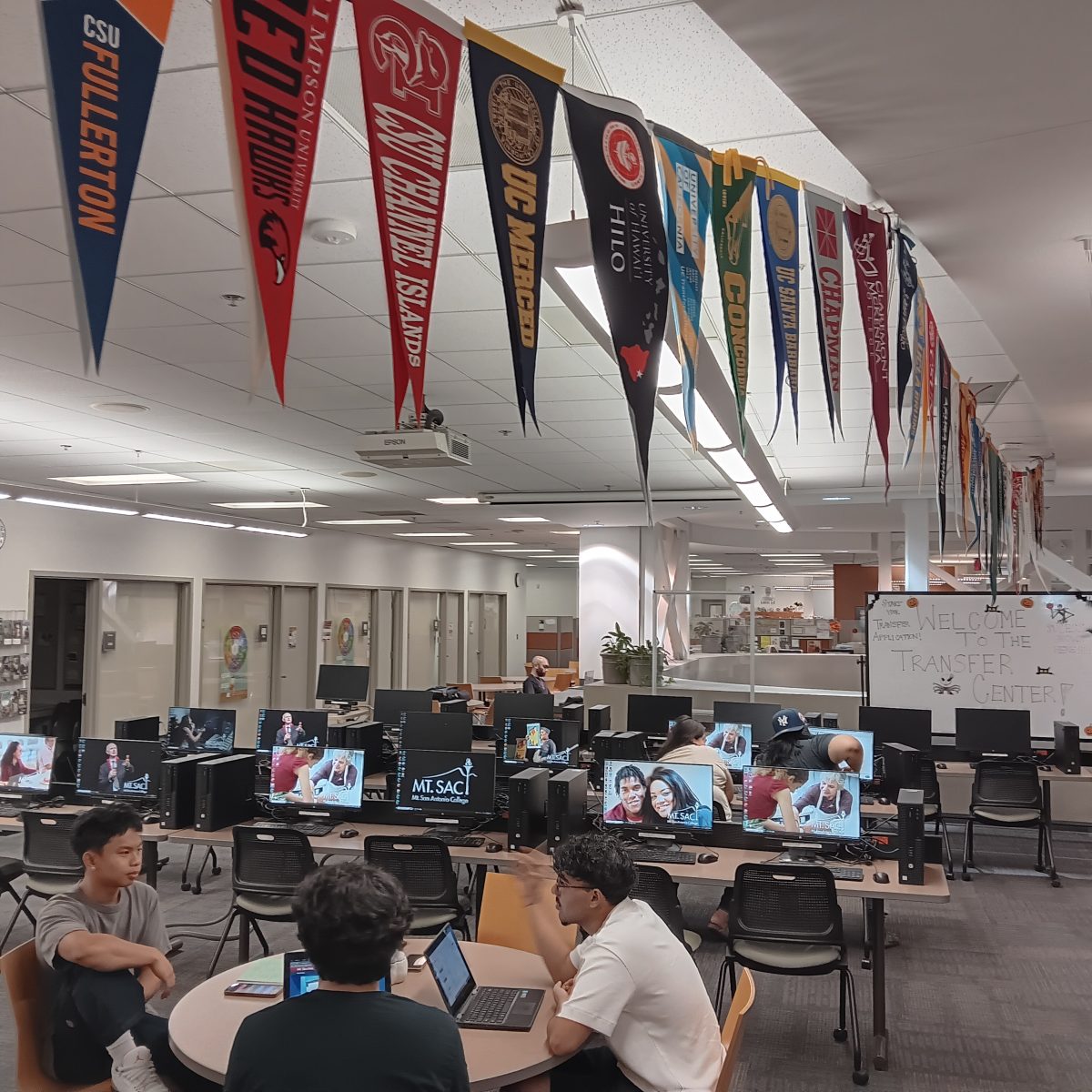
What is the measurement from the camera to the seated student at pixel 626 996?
2.67 meters

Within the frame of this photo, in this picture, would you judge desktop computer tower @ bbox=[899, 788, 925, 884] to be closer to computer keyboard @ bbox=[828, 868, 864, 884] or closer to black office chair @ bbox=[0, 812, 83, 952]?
computer keyboard @ bbox=[828, 868, 864, 884]

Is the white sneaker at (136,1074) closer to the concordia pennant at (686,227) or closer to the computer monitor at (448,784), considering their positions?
the concordia pennant at (686,227)

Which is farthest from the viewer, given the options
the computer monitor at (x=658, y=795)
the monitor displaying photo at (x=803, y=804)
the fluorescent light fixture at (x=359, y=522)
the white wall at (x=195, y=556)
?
the fluorescent light fixture at (x=359, y=522)

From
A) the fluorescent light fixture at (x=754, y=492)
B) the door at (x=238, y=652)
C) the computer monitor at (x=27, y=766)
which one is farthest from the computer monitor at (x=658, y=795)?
the door at (x=238, y=652)

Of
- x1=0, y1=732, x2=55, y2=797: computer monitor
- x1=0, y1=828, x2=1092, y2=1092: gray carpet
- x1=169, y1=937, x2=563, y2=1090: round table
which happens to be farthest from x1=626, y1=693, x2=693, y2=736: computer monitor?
x1=169, y1=937, x2=563, y2=1090: round table

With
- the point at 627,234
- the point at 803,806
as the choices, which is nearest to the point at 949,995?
the point at 803,806

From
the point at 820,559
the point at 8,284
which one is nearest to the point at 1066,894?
the point at 8,284

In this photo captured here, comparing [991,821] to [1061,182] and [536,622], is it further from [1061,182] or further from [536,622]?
[536,622]

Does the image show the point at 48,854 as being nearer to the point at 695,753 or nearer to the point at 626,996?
the point at 695,753

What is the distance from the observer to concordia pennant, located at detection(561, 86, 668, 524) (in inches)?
69.3

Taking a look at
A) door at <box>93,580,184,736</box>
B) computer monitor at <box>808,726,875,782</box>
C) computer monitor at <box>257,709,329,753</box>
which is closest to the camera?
computer monitor at <box>808,726,875,782</box>

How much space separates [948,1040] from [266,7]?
4925 millimetres

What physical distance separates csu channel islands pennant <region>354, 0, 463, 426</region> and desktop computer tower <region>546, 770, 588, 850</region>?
4116mm

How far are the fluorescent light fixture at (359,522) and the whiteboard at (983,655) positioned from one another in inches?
281
